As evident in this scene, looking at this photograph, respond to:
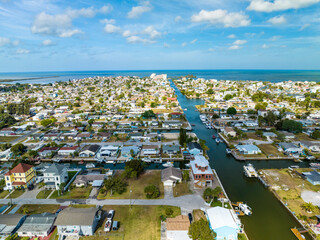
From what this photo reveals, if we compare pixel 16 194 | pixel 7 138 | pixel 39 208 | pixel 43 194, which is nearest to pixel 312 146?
pixel 39 208

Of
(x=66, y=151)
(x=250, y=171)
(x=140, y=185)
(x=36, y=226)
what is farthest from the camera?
(x=66, y=151)

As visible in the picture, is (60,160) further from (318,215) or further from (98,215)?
(318,215)

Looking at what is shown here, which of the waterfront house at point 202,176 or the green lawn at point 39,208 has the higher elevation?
the waterfront house at point 202,176

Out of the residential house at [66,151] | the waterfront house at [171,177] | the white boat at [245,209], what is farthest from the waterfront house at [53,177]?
the white boat at [245,209]

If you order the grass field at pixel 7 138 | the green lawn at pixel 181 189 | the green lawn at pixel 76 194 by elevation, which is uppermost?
the grass field at pixel 7 138

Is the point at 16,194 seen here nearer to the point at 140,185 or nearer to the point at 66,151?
the point at 66,151

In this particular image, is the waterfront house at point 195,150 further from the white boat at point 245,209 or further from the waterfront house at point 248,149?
the white boat at point 245,209
